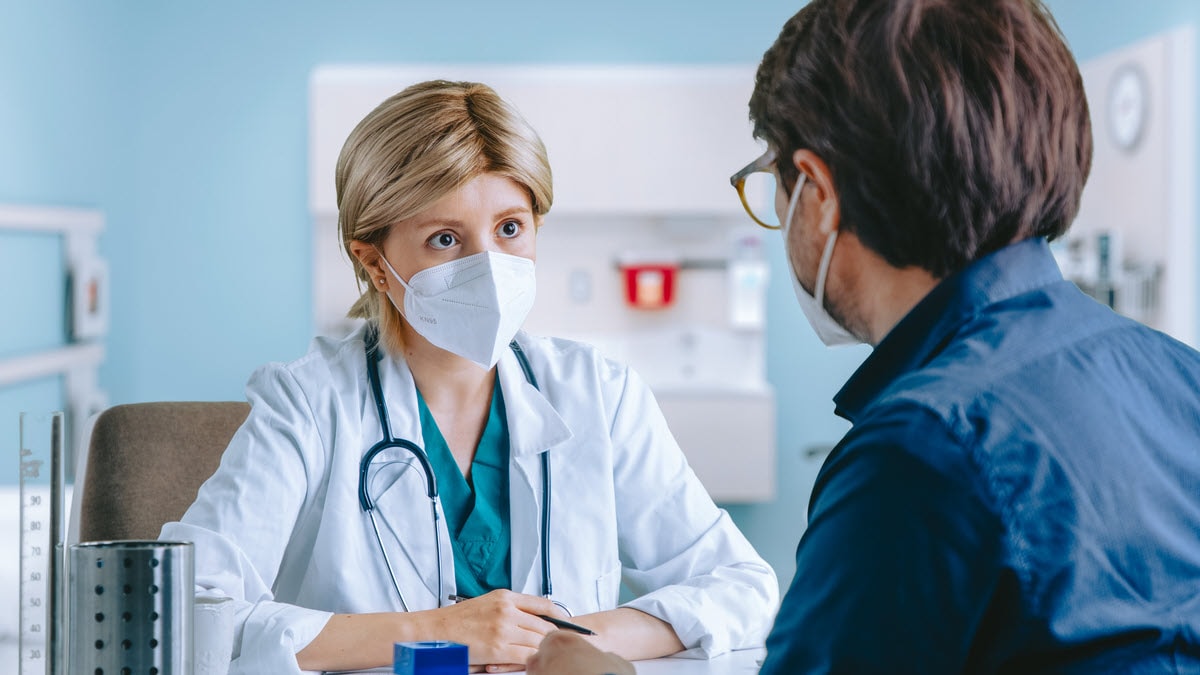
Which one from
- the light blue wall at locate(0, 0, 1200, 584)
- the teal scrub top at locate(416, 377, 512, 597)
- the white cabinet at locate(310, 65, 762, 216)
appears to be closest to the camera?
the teal scrub top at locate(416, 377, 512, 597)

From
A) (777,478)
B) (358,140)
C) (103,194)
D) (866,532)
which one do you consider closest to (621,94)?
(777,478)

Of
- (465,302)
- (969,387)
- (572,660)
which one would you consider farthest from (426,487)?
(969,387)

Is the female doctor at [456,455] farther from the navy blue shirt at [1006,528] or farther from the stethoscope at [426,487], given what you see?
the navy blue shirt at [1006,528]

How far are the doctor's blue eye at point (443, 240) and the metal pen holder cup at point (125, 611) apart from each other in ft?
2.29

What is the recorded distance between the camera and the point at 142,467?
1.52m

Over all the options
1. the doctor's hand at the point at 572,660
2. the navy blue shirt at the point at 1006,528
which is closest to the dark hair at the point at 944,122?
the navy blue shirt at the point at 1006,528

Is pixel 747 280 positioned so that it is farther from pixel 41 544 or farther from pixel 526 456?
pixel 41 544

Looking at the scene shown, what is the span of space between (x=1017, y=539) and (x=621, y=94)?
140 inches

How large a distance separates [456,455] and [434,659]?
1.77 ft

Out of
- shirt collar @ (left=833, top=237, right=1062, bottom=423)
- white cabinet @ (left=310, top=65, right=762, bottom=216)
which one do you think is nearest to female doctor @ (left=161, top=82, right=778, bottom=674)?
shirt collar @ (left=833, top=237, right=1062, bottom=423)

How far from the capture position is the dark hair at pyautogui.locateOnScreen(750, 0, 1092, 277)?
0.84 metres

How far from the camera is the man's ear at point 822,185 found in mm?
921

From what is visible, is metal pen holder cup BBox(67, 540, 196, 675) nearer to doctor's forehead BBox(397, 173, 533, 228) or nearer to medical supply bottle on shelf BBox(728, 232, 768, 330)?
Result: doctor's forehead BBox(397, 173, 533, 228)

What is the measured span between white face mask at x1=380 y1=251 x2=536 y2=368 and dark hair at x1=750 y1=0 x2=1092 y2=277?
2.11 ft
